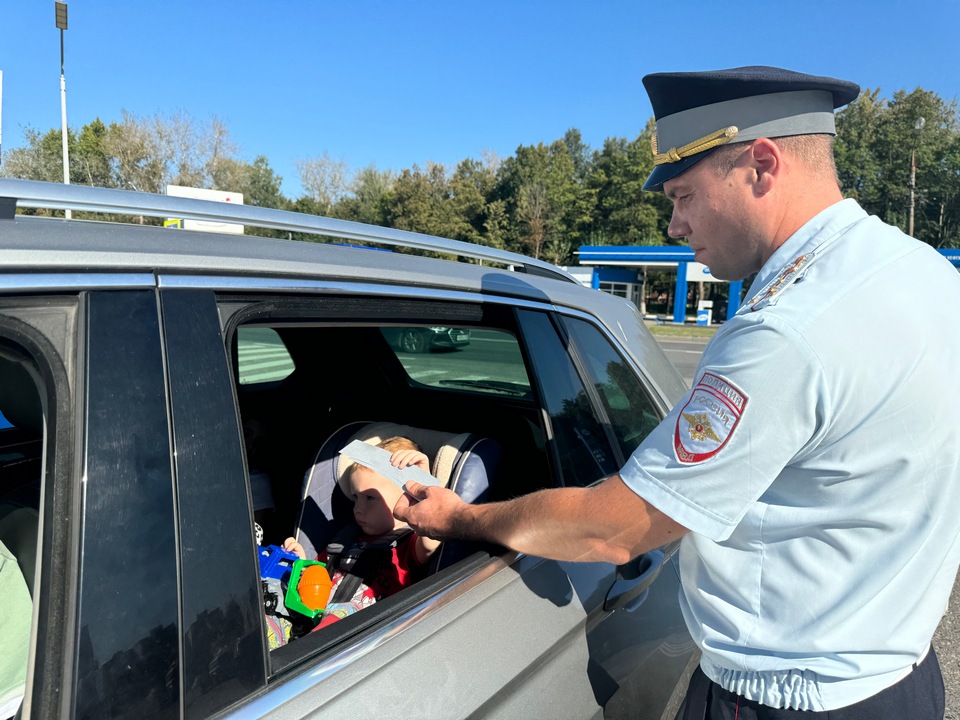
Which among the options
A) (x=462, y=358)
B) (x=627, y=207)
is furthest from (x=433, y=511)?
(x=627, y=207)

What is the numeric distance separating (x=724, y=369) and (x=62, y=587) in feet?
3.39

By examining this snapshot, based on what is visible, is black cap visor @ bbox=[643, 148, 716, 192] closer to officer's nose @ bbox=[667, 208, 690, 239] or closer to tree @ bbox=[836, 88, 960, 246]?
officer's nose @ bbox=[667, 208, 690, 239]

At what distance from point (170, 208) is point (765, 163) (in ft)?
3.87

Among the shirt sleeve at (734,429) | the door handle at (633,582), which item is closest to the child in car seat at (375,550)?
the door handle at (633,582)

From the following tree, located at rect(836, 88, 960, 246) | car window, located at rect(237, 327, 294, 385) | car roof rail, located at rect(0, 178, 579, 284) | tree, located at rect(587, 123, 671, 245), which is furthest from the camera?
tree, located at rect(587, 123, 671, 245)

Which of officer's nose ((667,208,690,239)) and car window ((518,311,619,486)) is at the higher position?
officer's nose ((667,208,690,239))

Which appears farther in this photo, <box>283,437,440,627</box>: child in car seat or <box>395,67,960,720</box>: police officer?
<box>283,437,440,627</box>: child in car seat

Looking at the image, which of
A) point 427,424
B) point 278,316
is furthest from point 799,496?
point 427,424

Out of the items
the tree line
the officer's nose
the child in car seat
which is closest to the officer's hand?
the child in car seat

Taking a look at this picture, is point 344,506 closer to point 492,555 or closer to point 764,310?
point 492,555

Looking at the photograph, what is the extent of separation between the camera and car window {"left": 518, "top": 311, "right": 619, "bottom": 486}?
186 centimetres

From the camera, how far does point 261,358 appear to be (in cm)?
420

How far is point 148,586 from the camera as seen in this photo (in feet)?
2.84

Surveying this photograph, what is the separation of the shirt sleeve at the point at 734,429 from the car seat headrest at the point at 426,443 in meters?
1.04
